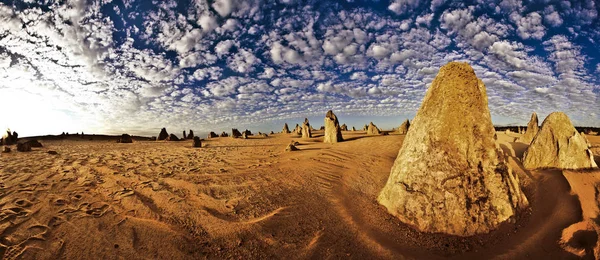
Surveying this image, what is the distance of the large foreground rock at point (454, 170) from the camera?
172 inches

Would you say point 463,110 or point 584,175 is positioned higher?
point 463,110

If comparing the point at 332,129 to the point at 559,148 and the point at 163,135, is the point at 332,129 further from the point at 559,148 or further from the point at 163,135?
the point at 163,135

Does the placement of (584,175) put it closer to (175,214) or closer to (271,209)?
(271,209)

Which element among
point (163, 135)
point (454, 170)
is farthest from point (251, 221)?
point (163, 135)

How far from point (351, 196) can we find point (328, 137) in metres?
11.3

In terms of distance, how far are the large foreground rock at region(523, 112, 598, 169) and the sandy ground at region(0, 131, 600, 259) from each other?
0.49 meters

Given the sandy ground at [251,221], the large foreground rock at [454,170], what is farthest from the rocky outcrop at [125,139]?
the large foreground rock at [454,170]

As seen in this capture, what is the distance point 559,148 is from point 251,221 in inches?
345

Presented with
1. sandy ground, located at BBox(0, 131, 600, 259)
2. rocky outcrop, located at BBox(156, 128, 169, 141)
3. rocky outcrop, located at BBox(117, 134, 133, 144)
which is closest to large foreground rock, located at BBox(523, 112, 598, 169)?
sandy ground, located at BBox(0, 131, 600, 259)

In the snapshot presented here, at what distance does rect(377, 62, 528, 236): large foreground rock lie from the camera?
14.4ft

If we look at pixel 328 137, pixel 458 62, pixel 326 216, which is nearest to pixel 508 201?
pixel 458 62

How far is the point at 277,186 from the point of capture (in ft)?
21.5

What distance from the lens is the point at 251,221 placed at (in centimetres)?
455

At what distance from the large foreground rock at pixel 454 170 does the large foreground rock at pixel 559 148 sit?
3.30m
